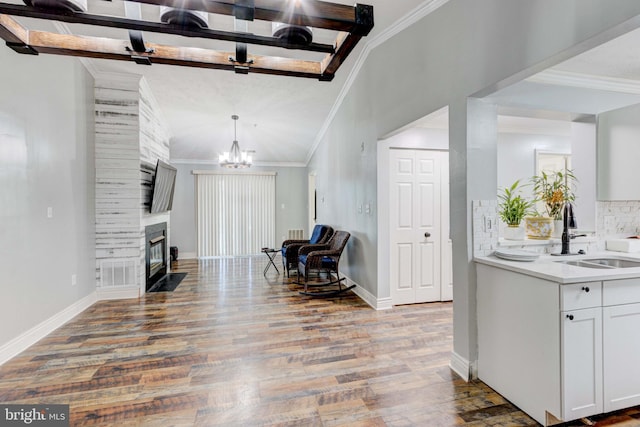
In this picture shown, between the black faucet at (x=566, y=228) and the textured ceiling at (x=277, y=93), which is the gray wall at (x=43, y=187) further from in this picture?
the black faucet at (x=566, y=228)

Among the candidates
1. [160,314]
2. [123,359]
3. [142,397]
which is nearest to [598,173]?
[142,397]

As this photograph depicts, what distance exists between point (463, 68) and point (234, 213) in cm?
689

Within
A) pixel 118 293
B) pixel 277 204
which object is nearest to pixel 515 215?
pixel 118 293

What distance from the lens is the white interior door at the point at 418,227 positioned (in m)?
3.83

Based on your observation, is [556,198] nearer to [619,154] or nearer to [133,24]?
[619,154]

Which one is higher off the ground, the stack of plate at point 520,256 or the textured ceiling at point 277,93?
the textured ceiling at point 277,93

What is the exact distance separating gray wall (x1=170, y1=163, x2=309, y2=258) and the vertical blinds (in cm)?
17

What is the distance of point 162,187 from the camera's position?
198 inches

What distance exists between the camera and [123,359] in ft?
8.26

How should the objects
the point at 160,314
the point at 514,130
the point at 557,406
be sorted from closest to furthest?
1. the point at 557,406
2. the point at 160,314
3. the point at 514,130

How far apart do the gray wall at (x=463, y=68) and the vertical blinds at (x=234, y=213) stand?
4.75 metres

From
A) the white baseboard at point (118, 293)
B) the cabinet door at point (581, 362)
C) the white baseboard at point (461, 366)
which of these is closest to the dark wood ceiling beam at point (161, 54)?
the cabinet door at point (581, 362)

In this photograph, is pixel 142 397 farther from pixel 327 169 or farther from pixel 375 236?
pixel 327 169

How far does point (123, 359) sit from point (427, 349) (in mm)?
2621
